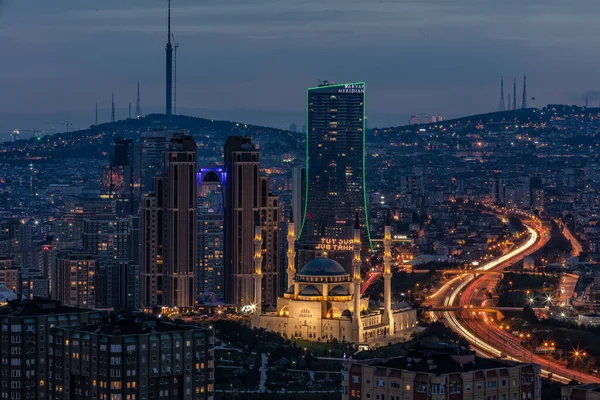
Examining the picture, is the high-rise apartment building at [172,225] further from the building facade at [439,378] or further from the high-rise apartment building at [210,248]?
the building facade at [439,378]

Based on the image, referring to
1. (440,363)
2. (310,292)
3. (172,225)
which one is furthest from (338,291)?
(440,363)

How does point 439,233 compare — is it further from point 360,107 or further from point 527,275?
point 527,275

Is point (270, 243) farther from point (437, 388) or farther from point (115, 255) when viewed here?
point (437, 388)

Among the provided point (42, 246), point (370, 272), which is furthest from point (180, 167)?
point (42, 246)

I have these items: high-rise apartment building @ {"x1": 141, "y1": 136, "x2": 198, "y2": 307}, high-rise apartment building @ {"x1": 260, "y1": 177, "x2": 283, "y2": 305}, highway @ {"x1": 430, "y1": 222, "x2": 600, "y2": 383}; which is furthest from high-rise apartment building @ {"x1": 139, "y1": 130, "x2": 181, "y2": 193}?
high-rise apartment building @ {"x1": 260, "y1": 177, "x2": 283, "y2": 305}

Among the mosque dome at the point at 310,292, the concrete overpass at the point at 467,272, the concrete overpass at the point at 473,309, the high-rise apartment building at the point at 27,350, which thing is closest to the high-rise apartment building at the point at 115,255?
the concrete overpass at the point at 467,272

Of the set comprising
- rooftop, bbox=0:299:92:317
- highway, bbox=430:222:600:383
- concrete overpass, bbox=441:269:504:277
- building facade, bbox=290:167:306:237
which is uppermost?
building facade, bbox=290:167:306:237

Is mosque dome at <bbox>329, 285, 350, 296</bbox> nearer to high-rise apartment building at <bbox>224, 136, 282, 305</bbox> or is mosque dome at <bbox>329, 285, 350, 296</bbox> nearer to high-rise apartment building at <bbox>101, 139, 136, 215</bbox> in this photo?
high-rise apartment building at <bbox>224, 136, 282, 305</bbox>
